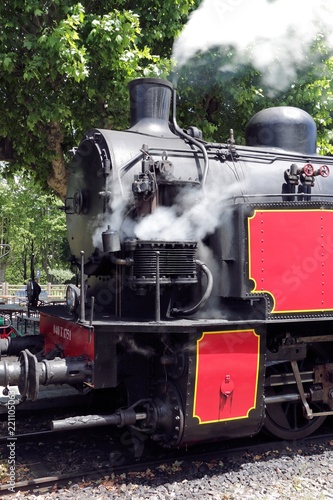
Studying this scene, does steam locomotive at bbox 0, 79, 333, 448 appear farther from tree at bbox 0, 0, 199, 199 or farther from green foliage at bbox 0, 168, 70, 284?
green foliage at bbox 0, 168, 70, 284

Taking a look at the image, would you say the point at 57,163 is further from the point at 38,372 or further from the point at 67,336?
the point at 38,372

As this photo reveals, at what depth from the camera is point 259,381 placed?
13.7 feet

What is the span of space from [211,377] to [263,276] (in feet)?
2.99

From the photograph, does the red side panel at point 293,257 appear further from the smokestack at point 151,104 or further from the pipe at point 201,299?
the smokestack at point 151,104

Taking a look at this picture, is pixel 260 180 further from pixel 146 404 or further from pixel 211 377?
pixel 146 404

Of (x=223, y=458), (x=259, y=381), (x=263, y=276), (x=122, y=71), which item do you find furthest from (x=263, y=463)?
(x=122, y=71)

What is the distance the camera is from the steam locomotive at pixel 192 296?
392 cm

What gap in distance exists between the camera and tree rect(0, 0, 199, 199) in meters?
6.95

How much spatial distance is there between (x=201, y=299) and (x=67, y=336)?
1.27 m

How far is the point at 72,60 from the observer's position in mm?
6809

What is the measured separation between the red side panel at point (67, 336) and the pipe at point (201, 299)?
75 centimetres

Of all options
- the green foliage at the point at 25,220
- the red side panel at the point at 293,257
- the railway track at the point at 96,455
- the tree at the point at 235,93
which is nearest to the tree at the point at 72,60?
the tree at the point at 235,93

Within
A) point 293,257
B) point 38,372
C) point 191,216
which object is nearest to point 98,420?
point 38,372

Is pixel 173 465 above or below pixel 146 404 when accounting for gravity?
below
